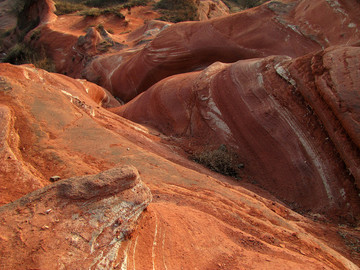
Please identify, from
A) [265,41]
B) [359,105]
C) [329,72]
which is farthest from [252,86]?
[265,41]

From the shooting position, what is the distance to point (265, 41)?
7887 mm

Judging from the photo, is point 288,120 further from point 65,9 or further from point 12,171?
point 65,9

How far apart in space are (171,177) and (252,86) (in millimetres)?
2731

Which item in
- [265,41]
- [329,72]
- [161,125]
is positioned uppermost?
[265,41]

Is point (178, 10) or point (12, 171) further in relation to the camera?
point (178, 10)

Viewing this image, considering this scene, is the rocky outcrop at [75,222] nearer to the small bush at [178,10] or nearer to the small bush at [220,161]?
the small bush at [220,161]

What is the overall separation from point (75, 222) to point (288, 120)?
389 cm

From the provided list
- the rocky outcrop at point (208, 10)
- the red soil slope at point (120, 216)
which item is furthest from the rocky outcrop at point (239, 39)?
the rocky outcrop at point (208, 10)

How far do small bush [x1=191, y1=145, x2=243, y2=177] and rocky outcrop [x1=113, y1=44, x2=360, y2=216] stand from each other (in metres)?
0.20

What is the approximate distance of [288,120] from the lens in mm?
4742

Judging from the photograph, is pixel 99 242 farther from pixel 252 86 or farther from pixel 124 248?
pixel 252 86

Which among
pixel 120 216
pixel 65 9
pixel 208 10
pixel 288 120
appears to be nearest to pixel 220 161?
pixel 288 120

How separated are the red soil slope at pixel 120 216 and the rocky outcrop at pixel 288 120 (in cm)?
78

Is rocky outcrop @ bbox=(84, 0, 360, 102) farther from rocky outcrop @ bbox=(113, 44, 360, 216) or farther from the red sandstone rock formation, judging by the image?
rocky outcrop @ bbox=(113, 44, 360, 216)
